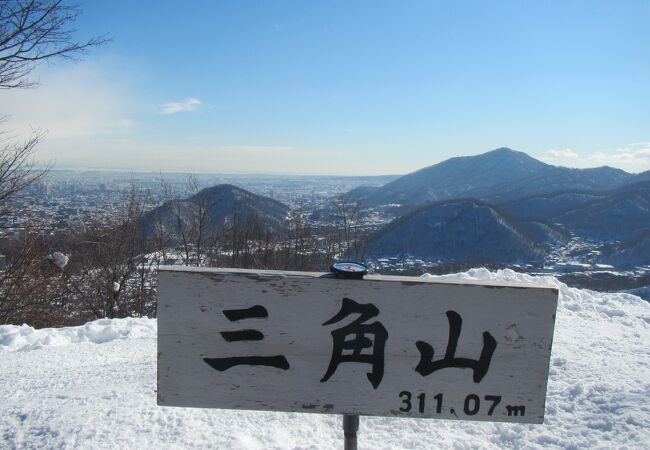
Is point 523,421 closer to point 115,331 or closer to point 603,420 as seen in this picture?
point 603,420

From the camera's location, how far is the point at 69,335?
5.23m

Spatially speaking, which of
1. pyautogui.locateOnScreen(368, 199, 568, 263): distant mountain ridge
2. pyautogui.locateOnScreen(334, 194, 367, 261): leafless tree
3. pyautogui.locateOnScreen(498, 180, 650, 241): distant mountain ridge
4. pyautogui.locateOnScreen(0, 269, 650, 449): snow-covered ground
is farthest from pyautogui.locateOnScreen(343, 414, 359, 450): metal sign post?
pyautogui.locateOnScreen(498, 180, 650, 241): distant mountain ridge

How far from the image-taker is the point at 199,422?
2783 mm

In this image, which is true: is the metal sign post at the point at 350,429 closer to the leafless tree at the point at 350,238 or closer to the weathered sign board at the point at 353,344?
the weathered sign board at the point at 353,344

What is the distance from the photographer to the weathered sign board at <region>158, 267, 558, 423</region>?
1.53 metres

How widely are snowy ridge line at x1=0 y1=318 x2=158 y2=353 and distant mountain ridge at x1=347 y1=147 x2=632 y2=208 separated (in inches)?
2972

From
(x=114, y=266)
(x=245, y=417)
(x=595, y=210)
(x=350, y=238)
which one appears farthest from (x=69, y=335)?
(x=595, y=210)

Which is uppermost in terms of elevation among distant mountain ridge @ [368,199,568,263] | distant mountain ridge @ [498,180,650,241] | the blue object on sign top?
the blue object on sign top

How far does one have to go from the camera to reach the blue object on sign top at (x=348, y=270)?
154cm

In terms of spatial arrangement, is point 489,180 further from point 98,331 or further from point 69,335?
point 69,335

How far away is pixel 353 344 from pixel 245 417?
175cm

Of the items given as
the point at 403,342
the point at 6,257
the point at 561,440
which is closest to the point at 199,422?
the point at 403,342

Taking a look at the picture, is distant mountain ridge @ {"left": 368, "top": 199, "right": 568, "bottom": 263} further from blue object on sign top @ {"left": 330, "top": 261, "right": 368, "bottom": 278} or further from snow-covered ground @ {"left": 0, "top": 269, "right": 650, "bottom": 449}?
blue object on sign top @ {"left": 330, "top": 261, "right": 368, "bottom": 278}

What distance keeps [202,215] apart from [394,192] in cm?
11320
